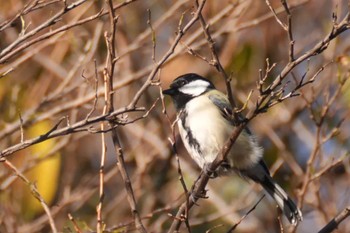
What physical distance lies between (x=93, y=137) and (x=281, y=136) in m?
1.86

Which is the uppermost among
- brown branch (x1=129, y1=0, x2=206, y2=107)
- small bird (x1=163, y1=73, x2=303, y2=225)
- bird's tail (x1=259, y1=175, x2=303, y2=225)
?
brown branch (x1=129, y1=0, x2=206, y2=107)

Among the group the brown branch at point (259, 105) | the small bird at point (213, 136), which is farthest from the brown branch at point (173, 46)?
the small bird at point (213, 136)

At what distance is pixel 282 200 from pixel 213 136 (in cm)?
63

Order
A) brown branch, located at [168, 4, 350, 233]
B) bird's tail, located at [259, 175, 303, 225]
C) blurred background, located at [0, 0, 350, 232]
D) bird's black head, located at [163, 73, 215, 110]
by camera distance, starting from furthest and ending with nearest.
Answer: blurred background, located at [0, 0, 350, 232], bird's black head, located at [163, 73, 215, 110], bird's tail, located at [259, 175, 303, 225], brown branch, located at [168, 4, 350, 233]

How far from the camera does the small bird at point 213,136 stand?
4289mm

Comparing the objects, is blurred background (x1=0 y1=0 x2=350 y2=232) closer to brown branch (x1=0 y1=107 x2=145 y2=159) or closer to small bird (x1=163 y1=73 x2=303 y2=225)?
small bird (x1=163 y1=73 x2=303 y2=225)

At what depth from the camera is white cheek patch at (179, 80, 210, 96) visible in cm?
459

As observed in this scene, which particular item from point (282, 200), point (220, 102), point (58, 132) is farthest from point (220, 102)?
point (58, 132)

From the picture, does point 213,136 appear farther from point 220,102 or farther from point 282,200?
point 282,200

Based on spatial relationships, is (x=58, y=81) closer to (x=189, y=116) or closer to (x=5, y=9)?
(x=5, y=9)

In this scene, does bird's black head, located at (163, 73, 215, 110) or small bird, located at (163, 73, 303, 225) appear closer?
small bird, located at (163, 73, 303, 225)

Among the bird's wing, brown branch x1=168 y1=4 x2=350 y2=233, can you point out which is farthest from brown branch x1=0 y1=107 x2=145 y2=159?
the bird's wing

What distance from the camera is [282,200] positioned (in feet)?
14.8

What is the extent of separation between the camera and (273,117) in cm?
608
